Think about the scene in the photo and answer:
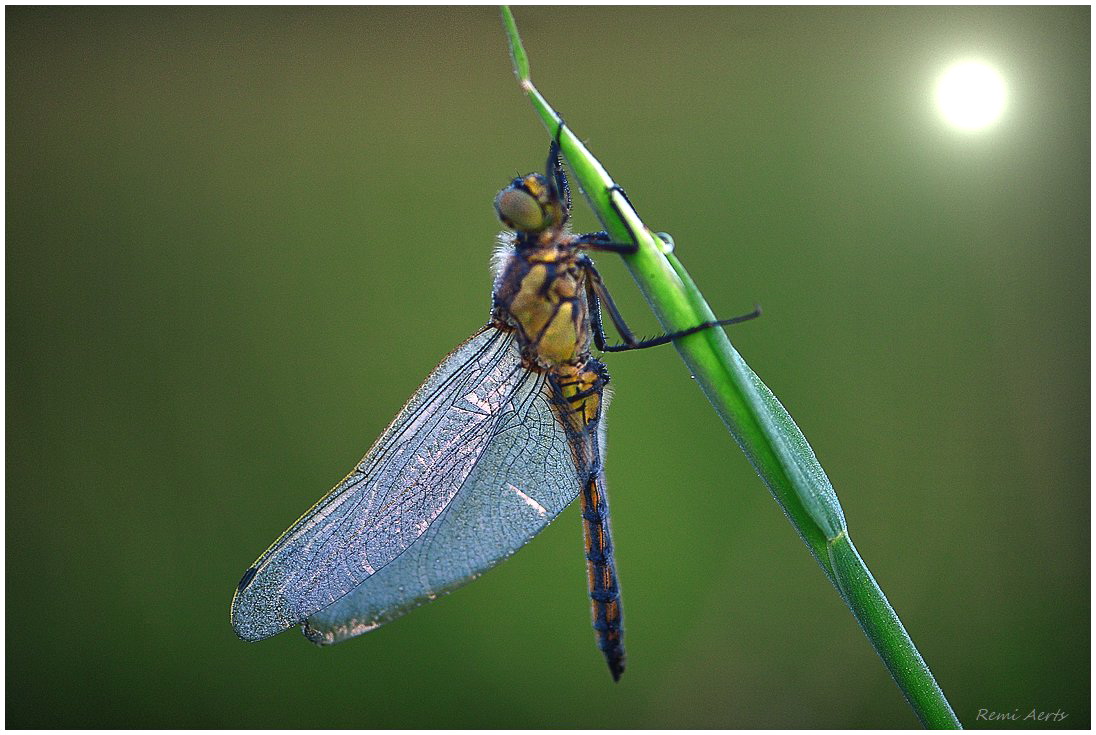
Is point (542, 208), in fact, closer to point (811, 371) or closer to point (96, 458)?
point (811, 371)

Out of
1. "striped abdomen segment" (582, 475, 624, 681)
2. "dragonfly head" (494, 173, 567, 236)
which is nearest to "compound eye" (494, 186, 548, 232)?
"dragonfly head" (494, 173, 567, 236)

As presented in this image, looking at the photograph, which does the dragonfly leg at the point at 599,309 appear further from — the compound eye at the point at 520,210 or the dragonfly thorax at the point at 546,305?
the compound eye at the point at 520,210

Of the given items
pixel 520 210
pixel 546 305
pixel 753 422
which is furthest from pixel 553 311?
pixel 753 422

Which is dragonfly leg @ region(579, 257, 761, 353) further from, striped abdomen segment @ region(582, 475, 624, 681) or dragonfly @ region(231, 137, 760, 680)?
striped abdomen segment @ region(582, 475, 624, 681)

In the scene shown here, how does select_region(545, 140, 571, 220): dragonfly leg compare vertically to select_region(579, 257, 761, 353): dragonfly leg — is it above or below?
above

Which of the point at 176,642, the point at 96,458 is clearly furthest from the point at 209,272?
the point at 176,642
